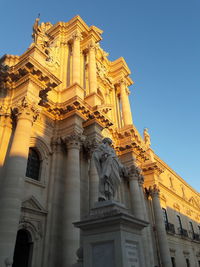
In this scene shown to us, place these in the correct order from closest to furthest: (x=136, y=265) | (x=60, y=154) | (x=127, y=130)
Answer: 1. (x=136, y=265)
2. (x=60, y=154)
3. (x=127, y=130)

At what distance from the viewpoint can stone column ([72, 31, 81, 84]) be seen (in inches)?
685

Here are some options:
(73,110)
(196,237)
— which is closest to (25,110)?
(73,110)

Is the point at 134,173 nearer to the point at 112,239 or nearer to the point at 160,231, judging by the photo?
the point at 160,231

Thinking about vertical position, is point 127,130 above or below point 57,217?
above

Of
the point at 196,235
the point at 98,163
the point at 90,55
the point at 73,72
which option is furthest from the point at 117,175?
the point at 196,235

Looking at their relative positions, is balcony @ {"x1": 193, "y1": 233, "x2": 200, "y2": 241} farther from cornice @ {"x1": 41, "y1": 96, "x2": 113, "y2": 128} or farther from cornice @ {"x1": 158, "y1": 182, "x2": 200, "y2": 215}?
cornice @ {"x1": 41, "y1": 96, "x2": 113, "y2": 128}

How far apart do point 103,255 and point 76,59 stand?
15463 millimetres

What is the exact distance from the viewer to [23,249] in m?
11.4

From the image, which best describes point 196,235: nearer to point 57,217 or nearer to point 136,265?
point 57,217

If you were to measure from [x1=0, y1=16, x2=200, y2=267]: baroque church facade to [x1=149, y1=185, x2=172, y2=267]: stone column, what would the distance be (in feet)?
0.26

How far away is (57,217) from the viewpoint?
1262cm

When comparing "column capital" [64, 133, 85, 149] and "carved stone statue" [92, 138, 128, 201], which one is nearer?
"carved stone statue" [92, 138, 128, 201]

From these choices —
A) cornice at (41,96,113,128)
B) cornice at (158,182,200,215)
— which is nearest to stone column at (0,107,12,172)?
cornice at (41,96,113,128)

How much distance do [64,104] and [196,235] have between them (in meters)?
29.5
